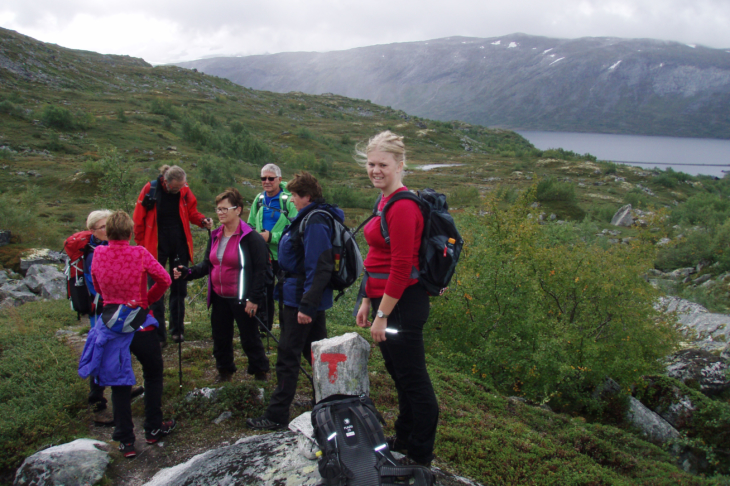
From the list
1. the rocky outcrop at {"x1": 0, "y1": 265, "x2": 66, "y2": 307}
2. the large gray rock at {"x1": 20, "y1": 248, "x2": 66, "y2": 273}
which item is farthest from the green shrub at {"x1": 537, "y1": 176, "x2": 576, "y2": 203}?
the rocky outcrop at {"x1": 0, "y1": 265, "x2": 66, "y2": 307}

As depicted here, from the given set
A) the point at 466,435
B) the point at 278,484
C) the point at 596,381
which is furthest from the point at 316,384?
the point at 596,381

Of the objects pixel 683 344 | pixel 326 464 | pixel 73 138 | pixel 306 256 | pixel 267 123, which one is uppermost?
pixel 267 123

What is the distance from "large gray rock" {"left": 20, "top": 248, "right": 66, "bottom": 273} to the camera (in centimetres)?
1403

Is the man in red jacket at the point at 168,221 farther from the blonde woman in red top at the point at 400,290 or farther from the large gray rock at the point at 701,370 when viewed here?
the large gray rock at the point at 701,370

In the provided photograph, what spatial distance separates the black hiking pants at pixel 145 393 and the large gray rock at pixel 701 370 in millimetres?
12196

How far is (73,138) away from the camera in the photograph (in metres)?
50.6

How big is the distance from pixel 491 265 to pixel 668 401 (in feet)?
15.7

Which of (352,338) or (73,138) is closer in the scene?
(352,338)

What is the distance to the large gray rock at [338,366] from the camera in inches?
152

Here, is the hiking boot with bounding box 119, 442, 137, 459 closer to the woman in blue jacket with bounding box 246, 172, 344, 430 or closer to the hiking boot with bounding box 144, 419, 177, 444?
the hiking boot with bounding box 144, 419, 177, 444

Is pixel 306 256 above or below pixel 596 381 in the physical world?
above

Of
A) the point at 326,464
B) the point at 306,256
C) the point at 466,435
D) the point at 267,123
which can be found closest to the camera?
the point at 326,464

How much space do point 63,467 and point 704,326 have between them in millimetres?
21789

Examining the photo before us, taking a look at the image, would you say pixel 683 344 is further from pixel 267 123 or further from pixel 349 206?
pixel 267 123
